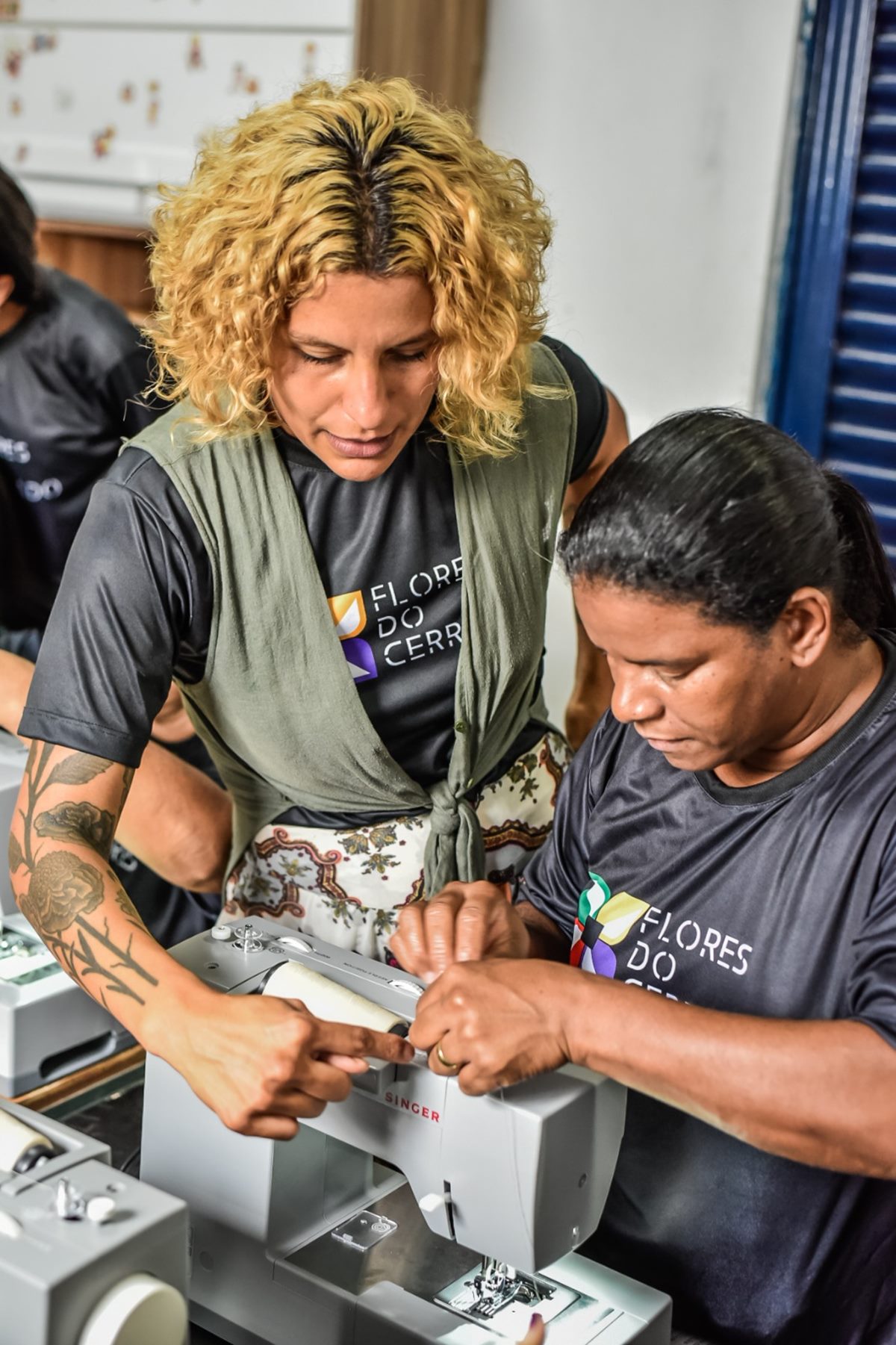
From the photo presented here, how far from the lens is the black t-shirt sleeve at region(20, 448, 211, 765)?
4.98 feet

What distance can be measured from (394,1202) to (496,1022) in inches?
12.4

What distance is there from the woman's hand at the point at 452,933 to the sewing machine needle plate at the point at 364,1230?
9.1 inches

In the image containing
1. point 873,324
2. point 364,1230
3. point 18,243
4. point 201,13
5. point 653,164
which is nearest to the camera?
point 364,1230

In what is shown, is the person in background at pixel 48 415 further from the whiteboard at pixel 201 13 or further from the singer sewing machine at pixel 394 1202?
the whiteboard at pixel 201 13

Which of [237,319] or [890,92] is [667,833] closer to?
[237,319]

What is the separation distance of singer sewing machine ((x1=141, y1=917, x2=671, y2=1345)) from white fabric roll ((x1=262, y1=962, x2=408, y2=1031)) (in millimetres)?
33

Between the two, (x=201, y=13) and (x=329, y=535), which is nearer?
(x=329, y=535)

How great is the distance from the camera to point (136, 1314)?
1037mm

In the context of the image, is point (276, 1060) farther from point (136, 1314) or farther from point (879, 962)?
point (879, 962)

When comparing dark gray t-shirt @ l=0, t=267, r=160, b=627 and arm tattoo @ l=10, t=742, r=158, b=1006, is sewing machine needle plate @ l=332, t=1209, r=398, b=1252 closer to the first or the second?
arm tattoo @ l=10, t=742, r=158, b=1006

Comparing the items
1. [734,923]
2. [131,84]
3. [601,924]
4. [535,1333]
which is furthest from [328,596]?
[131,84]

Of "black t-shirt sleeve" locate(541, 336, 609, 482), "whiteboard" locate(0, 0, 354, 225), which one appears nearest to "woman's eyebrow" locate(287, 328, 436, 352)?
"black t-shirt sleeve" locate(541, 336, 609, 482)

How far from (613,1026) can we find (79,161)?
431 centimetres

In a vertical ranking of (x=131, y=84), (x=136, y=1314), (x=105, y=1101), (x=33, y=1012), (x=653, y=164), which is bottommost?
(x=105, y=1101)
